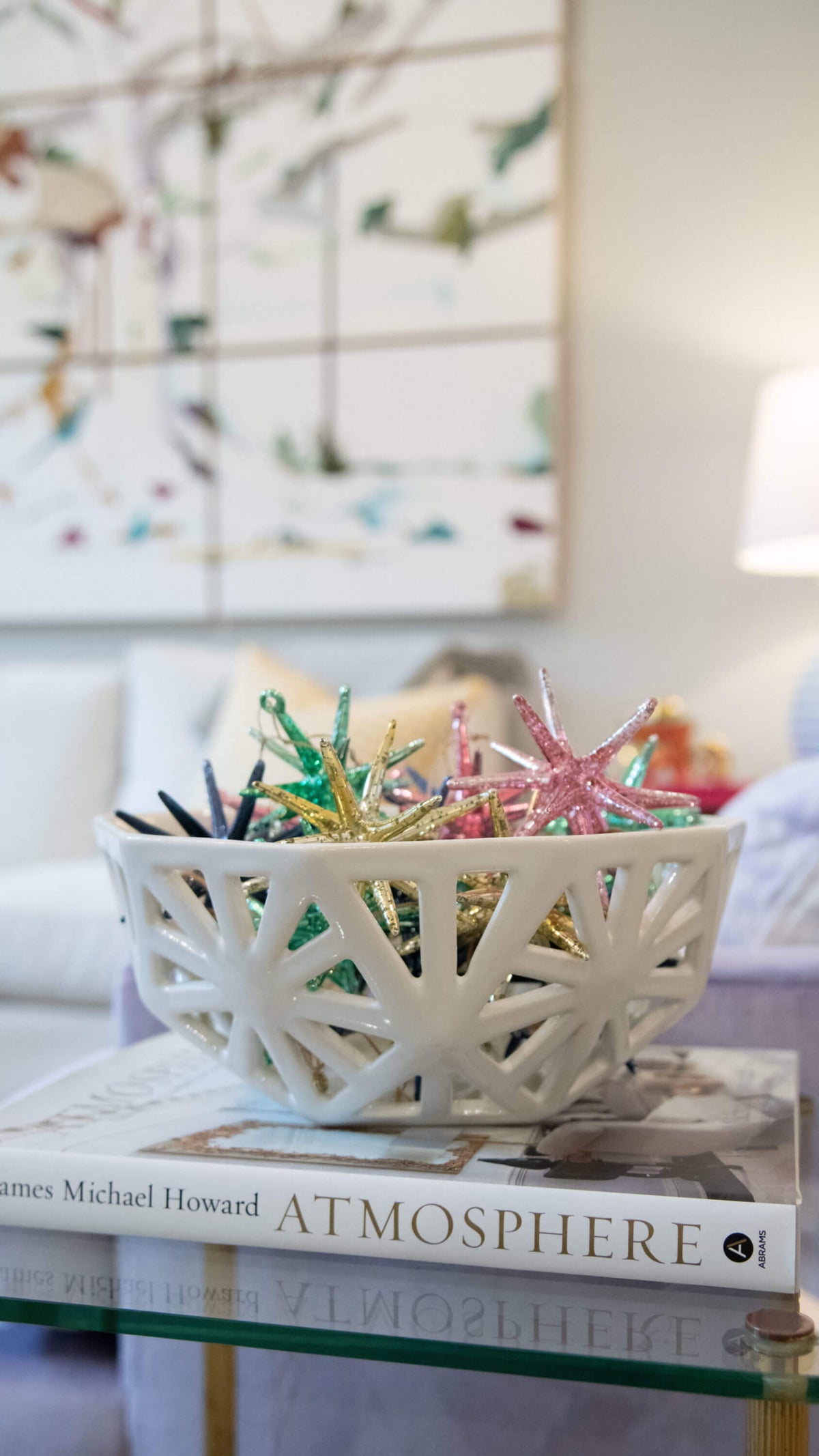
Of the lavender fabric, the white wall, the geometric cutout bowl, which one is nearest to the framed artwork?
the white wall

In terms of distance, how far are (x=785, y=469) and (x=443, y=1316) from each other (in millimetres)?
1627

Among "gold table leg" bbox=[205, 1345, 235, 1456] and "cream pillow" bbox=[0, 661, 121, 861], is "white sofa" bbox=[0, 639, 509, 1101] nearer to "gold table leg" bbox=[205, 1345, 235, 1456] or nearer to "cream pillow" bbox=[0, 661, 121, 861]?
"cream pillow" bbox=[0, 661, 121, 861]

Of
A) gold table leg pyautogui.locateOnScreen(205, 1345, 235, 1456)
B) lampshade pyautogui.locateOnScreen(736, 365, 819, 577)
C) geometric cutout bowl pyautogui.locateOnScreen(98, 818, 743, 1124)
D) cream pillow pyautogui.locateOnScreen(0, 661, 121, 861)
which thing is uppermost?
lampshade pyautogui.locateOnScreen(736, 365, 819, 577)

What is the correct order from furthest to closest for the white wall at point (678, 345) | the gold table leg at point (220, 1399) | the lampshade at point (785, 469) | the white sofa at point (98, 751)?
the white wall at point (678, 345)
the lampshade at point (785, 469)
the white sofa at point (98, 751)
the gold table leg at point (220, 1399)

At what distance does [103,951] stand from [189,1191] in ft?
4.05

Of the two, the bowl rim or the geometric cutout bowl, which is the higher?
the bowl rim

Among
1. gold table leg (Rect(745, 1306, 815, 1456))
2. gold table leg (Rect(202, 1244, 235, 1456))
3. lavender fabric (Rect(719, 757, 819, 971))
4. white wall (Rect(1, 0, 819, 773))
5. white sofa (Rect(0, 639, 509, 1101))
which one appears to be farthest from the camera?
white wall (Rect(1, 0, 819, 773))

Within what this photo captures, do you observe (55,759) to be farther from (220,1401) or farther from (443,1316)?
(443,1316)

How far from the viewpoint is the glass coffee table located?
37cm

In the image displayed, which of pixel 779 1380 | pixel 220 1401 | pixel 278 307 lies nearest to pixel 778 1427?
pixel 779 1380

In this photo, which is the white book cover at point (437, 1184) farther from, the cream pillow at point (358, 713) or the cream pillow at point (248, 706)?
the cream pillow at point (248, 706)

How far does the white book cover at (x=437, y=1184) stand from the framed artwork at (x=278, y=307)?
1.82m

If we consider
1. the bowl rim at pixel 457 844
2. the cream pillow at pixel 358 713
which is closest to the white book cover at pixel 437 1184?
the bowl rim at pixel 457 844

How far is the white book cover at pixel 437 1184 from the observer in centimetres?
40
